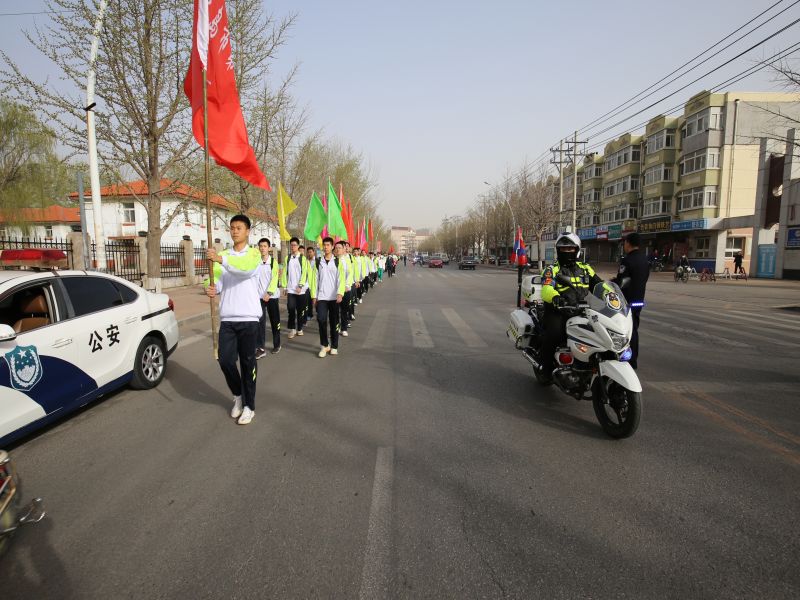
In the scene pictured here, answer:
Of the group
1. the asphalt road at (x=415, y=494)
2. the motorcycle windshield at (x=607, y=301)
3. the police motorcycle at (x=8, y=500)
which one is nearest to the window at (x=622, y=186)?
the asphalt road at (x=415, y=494)

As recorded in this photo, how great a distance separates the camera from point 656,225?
38594 millimetres

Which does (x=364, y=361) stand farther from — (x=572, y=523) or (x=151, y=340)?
(x=572, y=523)

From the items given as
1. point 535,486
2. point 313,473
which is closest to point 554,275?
point 535,486

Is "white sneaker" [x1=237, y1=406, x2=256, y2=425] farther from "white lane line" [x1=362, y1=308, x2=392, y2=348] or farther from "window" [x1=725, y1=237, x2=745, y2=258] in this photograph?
"window" [x1=725, y1=237, x2=745, y2=258]

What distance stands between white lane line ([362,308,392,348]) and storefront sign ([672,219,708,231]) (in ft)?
97.8

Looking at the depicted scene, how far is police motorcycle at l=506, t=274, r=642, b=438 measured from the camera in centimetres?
383

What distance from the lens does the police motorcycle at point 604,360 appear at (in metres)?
3.83

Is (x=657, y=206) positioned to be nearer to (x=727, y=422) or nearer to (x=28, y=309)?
(x=727, y=422)

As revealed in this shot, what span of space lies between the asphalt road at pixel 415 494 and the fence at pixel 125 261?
14.1 m

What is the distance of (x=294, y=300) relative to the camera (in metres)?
9.39

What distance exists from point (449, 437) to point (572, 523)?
1429mm

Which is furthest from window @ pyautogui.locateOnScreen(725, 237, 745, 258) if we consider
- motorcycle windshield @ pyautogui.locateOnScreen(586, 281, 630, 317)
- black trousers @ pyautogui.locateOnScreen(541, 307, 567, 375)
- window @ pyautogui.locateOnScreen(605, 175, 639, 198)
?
motorcycle windshield @ pyautogui.locateOnScreen(586, 281, 630, 317)

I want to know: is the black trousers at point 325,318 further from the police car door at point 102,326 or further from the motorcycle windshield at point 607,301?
the motorcycle windshield at point 607,301

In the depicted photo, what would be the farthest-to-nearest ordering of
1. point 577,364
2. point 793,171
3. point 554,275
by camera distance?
point 793,171, point 554,275, point 577,364
